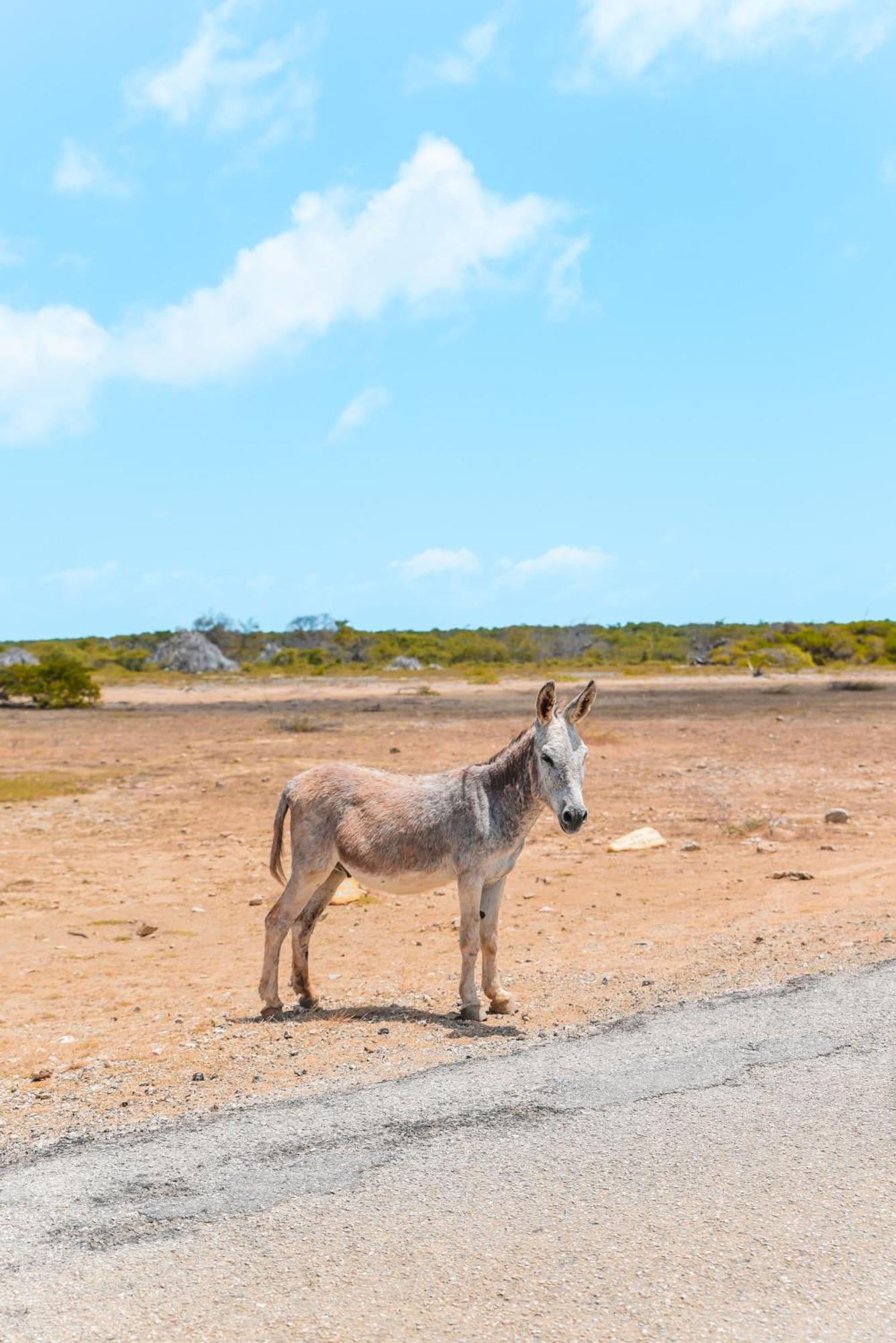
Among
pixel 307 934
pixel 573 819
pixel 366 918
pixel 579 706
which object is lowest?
pixel 366 918

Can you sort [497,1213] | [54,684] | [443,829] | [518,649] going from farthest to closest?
[518,649]
[54,684]
[443,829]
[497,1213]

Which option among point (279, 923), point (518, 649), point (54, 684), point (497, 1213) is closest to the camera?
point (497, 1213)

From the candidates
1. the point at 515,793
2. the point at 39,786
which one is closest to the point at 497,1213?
the point at 515,793

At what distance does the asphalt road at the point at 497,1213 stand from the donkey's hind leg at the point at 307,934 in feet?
7.94

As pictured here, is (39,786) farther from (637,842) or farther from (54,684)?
(54,684)

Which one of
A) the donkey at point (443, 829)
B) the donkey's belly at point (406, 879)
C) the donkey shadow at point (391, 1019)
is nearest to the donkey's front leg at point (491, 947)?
the donkey at point (443, 829)

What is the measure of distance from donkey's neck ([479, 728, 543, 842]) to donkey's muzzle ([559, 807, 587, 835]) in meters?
0.49

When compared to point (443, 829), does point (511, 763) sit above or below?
above

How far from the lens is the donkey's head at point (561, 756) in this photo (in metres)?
7.60

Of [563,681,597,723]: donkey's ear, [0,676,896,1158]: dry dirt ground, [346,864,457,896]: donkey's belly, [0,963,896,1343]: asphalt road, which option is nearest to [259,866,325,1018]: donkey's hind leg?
[0,676,896,1158]: dry dirt ground

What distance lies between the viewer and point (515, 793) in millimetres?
8203

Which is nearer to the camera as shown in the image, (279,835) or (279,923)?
(279,923)

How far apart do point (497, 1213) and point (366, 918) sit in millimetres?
8036

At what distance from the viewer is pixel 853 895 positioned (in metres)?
11.9
